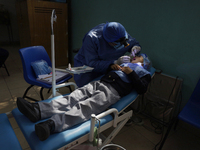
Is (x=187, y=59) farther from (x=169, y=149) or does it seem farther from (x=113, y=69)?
(x=169, y=149)

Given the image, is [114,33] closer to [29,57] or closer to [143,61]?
[143,61]

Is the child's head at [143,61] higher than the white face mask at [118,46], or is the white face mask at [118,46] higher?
the white face mask at [118,46]

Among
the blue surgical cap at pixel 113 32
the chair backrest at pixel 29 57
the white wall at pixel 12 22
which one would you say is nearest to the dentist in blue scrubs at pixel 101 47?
the blue surgical cap at pixel 113 32

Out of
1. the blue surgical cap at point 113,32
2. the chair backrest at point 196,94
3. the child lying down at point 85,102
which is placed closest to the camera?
the child lying down at point 85,102

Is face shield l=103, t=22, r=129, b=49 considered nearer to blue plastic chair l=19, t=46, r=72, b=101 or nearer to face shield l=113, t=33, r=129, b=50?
face shield l=113, t=33, r=129, b=50

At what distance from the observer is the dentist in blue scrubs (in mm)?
1566

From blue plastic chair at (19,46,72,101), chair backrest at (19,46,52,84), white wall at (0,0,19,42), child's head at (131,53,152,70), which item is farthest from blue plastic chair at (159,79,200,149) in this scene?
white wall at (0,0,19,42)

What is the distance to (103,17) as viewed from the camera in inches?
108

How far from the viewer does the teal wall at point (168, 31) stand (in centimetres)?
169

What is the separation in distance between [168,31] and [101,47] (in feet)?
3.01

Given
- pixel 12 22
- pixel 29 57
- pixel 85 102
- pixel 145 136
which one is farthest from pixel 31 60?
pixel 12 22

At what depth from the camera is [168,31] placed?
187 centimetres

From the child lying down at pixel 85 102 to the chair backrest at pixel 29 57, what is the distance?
760 mm

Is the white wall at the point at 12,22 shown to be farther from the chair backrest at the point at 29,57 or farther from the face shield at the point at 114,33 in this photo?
the face shield at the point at 114,33
